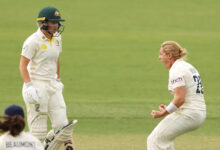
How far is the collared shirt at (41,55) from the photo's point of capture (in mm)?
8789

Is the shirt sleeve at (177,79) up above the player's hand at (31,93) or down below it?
above

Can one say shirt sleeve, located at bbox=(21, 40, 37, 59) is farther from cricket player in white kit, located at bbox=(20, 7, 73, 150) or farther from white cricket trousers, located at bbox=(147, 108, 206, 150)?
white cricket trousers, located at bbox=(147, 108, 206, 150)

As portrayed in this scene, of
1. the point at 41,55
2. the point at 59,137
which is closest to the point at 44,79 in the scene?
the point at 41,55

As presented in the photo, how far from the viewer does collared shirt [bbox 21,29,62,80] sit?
28.8ft

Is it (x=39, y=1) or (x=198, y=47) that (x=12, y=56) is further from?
(x=39, y=1)

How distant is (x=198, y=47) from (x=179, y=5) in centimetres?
619

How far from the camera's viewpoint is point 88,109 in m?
13.5

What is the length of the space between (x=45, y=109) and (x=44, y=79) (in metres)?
0.39

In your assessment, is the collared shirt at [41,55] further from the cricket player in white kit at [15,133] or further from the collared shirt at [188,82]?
the cricket player in white kit at [15,133]

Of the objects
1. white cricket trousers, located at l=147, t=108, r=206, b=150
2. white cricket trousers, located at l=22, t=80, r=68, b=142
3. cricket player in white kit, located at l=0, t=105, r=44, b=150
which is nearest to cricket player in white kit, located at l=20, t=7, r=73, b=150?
white cricket trousers, located at l=22, t=80, r=68, b=142

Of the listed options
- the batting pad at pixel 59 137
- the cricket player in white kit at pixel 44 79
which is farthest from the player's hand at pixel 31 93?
the batting pad at pixel 59 137

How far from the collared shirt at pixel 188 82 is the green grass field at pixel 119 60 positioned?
1.97m

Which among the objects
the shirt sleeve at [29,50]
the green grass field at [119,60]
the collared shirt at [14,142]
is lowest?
the green grass field at [119,60]

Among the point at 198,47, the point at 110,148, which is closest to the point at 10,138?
the point at 110,148
